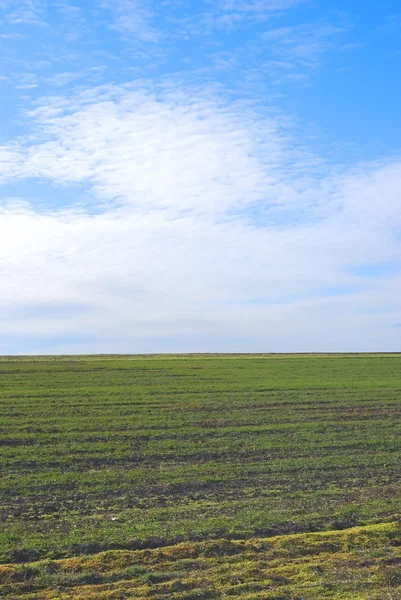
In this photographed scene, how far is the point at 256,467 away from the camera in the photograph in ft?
63.8

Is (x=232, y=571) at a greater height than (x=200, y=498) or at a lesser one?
greater

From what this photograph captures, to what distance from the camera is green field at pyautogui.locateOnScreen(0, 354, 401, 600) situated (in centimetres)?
990

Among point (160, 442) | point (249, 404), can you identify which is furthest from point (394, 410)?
point (160, 442)

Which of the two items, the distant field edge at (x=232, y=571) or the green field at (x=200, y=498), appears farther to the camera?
the green field at (x=200, y=498)

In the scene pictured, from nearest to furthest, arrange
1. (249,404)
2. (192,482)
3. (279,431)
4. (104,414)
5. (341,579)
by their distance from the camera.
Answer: (341,579)
(192,482)
(279,431)
(104,414)
(249,404)

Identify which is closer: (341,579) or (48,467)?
(341,579)

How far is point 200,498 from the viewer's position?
52.4 ft

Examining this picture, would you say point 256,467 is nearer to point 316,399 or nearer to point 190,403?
point 190,403

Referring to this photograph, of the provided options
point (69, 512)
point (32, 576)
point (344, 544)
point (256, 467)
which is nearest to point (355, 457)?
point (256, 467)

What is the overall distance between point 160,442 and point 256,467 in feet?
19.1

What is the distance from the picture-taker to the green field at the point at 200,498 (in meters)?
9.90

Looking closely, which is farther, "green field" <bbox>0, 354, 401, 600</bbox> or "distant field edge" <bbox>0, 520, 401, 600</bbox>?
"green field" <bbox>0, 354, 401, 600</bbox>

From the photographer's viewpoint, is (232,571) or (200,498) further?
(200,498)

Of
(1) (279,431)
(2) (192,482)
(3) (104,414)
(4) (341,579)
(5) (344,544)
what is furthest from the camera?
(3) (104,414)
